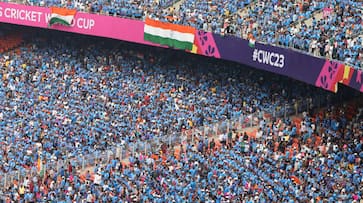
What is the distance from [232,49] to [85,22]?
7.81 meters

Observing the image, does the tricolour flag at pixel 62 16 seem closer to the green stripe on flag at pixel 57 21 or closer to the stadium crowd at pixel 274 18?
the green stripe on flag at pixel 57 21

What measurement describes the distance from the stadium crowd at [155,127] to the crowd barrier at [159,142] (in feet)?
0.81

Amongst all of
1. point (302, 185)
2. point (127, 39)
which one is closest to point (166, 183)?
point (302, 185)

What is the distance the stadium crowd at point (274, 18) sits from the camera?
35.3 m

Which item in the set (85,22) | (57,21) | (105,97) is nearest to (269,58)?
(105,97)

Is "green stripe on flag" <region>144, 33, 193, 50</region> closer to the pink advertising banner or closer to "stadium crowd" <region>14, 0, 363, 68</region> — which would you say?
the pink advertising banner

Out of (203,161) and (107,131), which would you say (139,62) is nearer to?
(107,131)

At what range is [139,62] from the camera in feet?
143

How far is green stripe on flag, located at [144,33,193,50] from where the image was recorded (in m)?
40.1

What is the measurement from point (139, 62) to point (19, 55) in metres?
5.41

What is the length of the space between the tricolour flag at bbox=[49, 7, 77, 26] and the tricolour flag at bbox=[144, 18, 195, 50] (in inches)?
151

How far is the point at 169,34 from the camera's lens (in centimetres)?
4056

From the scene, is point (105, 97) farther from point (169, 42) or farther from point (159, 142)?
point (159, 142)

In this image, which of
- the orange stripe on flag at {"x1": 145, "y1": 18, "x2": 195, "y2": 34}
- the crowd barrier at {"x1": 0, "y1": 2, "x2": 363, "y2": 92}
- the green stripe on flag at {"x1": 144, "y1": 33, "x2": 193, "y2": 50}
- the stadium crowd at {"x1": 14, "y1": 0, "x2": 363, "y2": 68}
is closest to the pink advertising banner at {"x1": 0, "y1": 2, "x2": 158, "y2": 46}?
the crowd barrier at {"x1": 0, "y1": 2, "x2": 363, "y2": 92}
